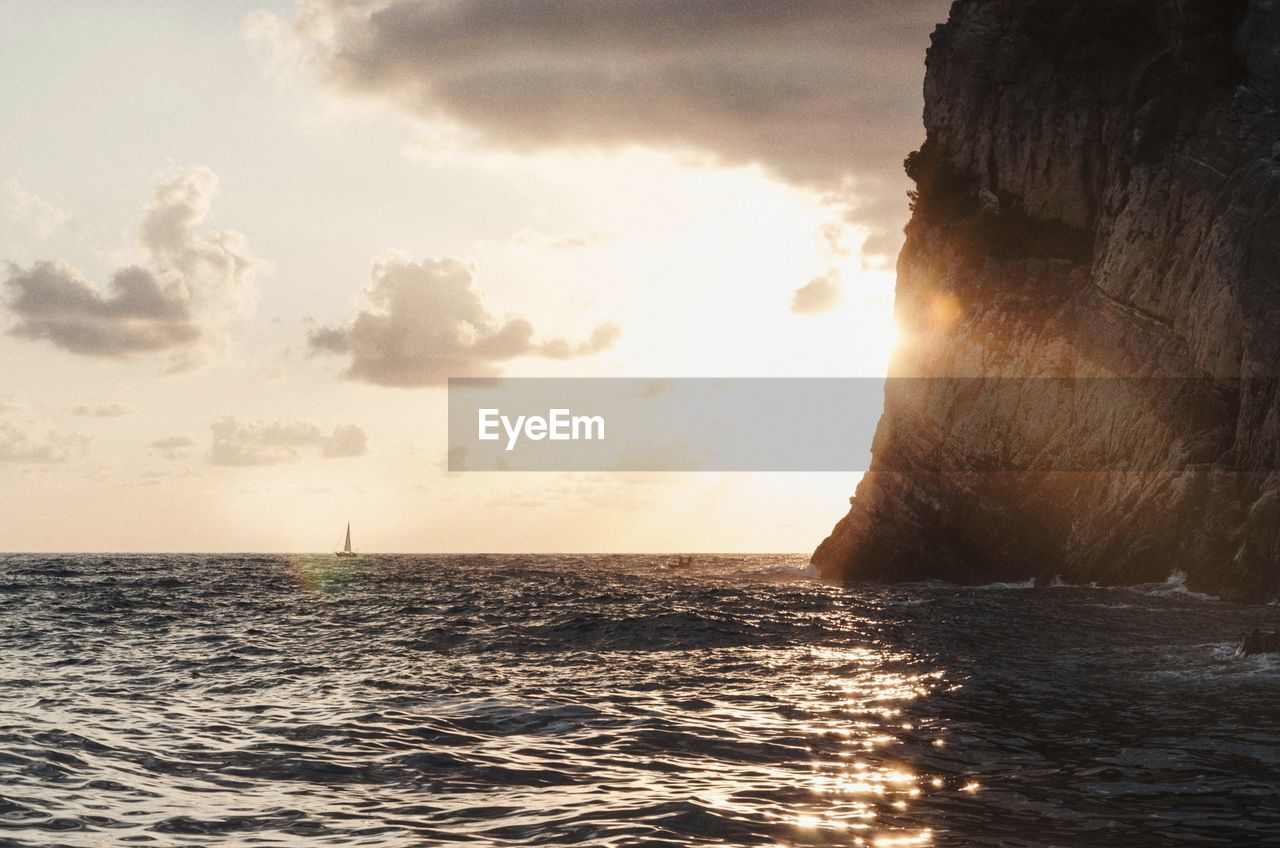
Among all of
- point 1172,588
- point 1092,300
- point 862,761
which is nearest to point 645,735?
point 862,761

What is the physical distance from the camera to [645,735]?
680 inches

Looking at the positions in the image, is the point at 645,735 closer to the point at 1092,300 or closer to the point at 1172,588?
the point at 1172,588

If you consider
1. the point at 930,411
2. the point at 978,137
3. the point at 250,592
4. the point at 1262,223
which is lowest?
the point at 250,592

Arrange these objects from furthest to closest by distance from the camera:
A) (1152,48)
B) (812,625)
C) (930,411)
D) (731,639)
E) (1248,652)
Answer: (930,411) → (1152,48) → (812,625) → (731,639) → (1248,652)

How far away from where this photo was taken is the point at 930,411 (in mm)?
68875

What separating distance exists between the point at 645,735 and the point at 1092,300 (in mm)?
50008

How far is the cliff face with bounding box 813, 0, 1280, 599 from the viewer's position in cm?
4975

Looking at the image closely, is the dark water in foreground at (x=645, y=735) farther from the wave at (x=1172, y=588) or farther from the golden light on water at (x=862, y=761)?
the wave at (x=1172, y=588)

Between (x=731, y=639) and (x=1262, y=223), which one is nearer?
(x=731, y=639)

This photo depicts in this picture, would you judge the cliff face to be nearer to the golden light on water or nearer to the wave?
the wave

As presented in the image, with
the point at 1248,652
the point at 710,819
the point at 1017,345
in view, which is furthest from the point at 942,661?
the point at 1017,345

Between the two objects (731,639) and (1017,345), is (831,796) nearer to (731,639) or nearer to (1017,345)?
(731,639)

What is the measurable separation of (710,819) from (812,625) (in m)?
25.2

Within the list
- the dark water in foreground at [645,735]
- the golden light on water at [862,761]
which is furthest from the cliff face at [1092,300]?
the golden light on water at [862,761]
